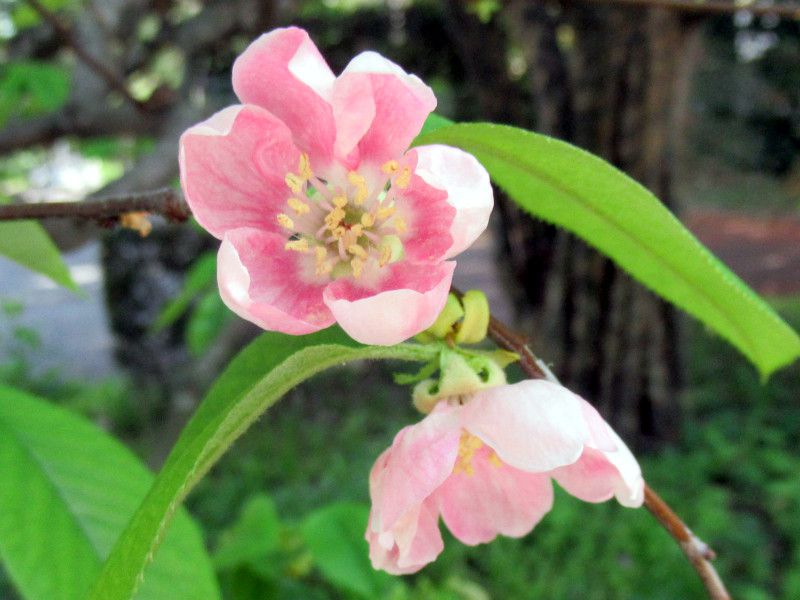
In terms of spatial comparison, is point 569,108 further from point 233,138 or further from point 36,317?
point 36,317

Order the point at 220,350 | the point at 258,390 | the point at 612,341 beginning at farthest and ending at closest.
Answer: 1. the point at 612,341
2. the point at 220,350
3. the point at 258,390

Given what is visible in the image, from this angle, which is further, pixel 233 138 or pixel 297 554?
pixel 297 554

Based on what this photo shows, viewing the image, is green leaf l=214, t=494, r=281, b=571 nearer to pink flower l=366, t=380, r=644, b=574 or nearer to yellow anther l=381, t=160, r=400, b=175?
pink flower l=366, t=380, r=644, b=574

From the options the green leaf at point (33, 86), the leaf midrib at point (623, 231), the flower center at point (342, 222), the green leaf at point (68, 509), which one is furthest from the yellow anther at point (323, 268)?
the green leaf at point (33, 86)

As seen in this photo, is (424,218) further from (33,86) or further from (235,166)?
→ (33,86)

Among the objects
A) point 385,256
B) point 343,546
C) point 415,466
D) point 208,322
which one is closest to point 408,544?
point 415,466

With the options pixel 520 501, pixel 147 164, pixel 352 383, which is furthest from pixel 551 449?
pixel 352 383
